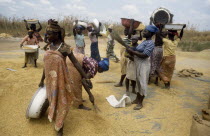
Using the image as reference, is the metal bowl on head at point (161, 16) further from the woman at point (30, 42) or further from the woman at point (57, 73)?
the woman at point (30, 42)

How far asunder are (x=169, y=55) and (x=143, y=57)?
5.92ft

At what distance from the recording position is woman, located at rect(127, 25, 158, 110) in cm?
323

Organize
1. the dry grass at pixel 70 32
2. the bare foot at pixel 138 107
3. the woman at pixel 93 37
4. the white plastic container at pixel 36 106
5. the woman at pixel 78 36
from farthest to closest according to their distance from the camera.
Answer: the dry grass at pixel 70 32, the woman at pixel 93 37, the woman at pixel 78 36, the bare foot at pixel 138 107, the white plastic container at pixel 36 106

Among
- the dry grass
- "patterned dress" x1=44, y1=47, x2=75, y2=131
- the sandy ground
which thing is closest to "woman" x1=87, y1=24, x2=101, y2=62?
the sandy ground

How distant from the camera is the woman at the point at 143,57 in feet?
10.6

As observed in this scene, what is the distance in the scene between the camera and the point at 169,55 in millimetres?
4730

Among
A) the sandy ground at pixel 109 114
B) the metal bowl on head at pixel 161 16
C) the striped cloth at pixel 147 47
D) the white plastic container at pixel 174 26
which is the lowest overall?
the sandy ground at pixel 109 114

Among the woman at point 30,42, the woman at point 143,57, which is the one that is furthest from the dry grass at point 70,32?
the woman at point 143,57

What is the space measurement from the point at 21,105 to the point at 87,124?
143 cm

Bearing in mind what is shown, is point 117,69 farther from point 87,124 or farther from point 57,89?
point 57,89

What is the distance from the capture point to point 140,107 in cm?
356

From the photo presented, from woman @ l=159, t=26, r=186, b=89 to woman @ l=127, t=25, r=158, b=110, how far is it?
1.55 m

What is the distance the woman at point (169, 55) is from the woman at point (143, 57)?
60.8 inches

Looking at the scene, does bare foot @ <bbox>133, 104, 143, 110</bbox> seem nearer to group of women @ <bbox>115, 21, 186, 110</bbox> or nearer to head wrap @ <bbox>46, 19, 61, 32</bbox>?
group of women @ <bbox>115, 21, 186, 110</bbox>
